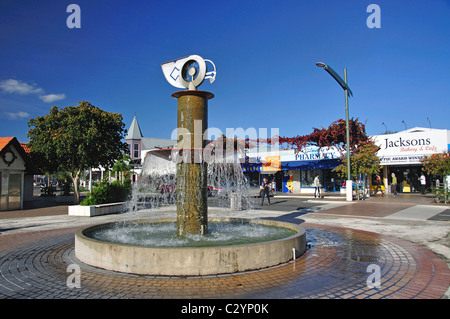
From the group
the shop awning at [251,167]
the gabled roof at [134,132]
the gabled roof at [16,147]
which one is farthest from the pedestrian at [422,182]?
the gabled roof at [134,132]

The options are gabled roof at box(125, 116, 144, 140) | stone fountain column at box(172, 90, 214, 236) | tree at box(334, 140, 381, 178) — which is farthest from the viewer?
gabled roof at box(125, 116, 144, 140)

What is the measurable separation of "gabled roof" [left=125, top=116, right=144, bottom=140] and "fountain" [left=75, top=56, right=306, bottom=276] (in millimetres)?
50658

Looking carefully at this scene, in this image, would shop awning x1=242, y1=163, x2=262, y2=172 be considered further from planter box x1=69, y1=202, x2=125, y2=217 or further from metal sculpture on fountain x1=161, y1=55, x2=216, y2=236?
metal sculpture on fountain x1=161, y1=55, x2=216, y2=236

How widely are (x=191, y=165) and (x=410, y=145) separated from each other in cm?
2425

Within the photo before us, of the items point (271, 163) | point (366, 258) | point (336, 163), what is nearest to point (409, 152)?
point (336, 163)

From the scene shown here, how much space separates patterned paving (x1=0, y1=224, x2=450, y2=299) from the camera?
4.59m

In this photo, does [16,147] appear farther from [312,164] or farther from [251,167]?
[312,164]

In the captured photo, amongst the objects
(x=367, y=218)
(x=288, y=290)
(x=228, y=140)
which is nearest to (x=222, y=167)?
(x=367, y=218)

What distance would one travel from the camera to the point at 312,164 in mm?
31047

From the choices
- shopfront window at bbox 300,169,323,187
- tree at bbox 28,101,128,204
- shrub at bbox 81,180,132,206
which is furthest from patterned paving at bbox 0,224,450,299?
shopfront window at bbox 300,169,323,187

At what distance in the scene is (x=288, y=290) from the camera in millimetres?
4695

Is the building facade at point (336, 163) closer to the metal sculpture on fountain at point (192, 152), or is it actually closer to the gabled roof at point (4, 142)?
the metal sculpture on fountain at point (192, 152)

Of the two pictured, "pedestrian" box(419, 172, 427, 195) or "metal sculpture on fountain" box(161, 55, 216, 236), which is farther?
"pedestrian" box(419, 172, 427, 195)

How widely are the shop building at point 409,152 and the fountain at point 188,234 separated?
21100 mm
